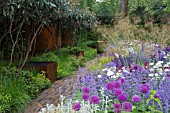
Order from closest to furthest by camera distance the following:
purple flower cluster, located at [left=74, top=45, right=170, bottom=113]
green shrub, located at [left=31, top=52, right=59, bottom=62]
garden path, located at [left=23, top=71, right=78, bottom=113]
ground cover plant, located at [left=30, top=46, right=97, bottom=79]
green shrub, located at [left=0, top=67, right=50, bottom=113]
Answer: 1. purple flower cluster, located at [left=74, top=45, right=170, bottom=113]
2. green shrub, located at [left=0, top=67, right=50, bottom=113]
3. garden path, located at [left=23, top=71, right=78, bottom=113]
4. ground cover plant, located at [left=30, top=46, right=97, bottom=79]
5. green shrub, located at [left=31, top=52, right=59, bottom=62]

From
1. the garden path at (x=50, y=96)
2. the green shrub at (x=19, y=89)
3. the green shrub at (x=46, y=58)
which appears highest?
the green shrub at (x=46, y=58)

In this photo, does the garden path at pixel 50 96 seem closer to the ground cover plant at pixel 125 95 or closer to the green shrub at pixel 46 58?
the ground cover plant at pixel 125 95

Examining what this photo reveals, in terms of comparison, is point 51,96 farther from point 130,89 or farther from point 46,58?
point 46,58

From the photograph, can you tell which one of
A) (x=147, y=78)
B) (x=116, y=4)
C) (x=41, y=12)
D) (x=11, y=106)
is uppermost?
(x=116, y=4)

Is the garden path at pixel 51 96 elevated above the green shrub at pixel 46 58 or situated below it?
below

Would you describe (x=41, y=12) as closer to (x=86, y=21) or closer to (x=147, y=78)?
(x=147, y=78)

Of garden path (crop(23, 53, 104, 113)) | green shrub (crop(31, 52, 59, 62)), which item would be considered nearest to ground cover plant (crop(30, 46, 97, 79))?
green shrub (crop(31, 52, 59, 62))

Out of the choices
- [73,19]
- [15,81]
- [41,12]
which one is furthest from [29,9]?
[73,19]

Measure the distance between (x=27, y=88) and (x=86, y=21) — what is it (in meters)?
6.95

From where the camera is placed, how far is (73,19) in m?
9.87

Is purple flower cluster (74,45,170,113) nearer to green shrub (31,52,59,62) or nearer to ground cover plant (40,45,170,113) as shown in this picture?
ground cover plant (40,45,170,113)

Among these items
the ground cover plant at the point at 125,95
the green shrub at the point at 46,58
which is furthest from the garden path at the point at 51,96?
the green shrub at the point at 46,58

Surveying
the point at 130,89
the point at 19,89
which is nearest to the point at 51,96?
the point at 19,89

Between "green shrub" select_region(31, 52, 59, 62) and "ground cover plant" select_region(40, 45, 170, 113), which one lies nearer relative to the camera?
"ground cover plant" select_region(40, 45, 170, 113)
